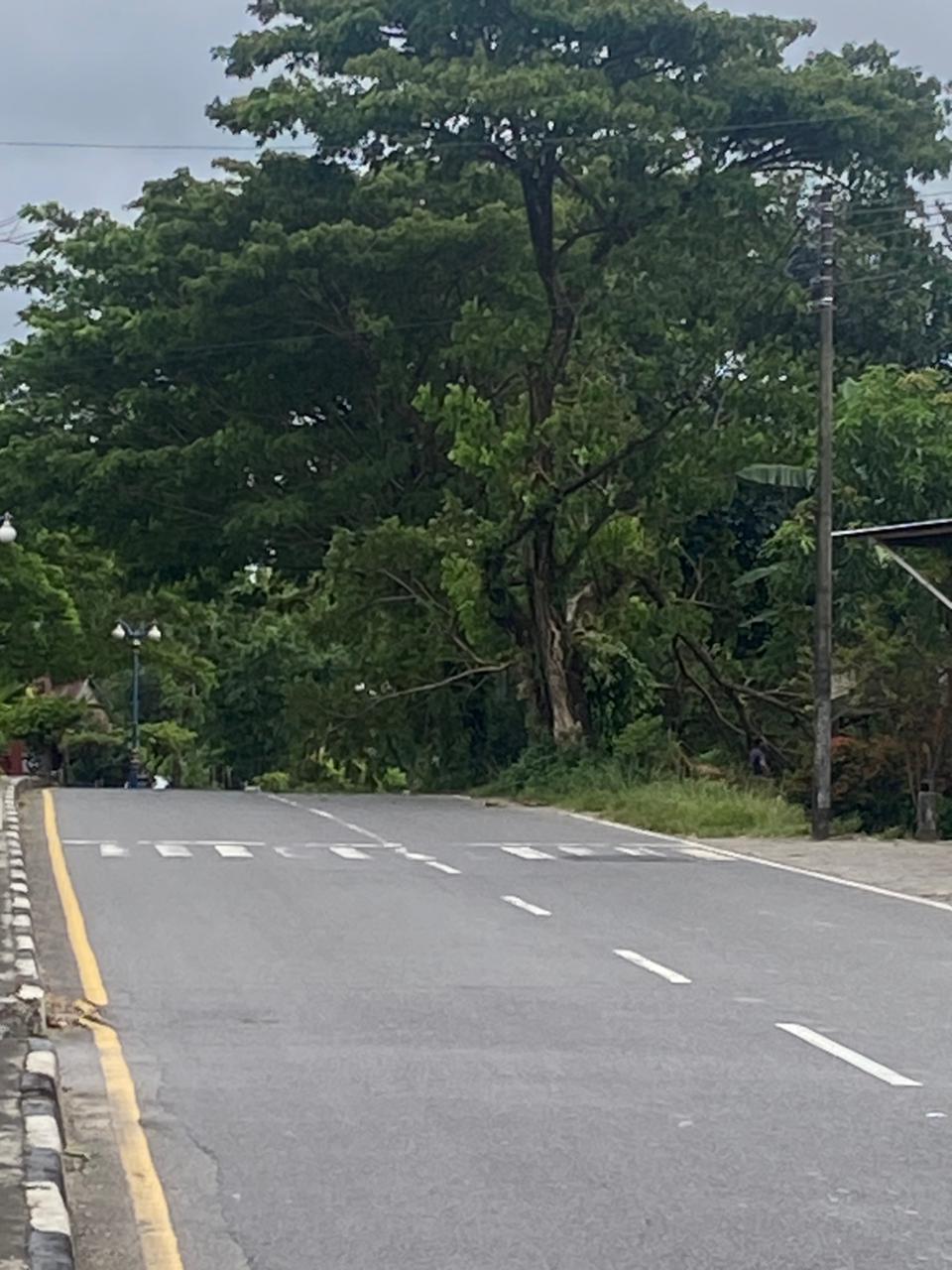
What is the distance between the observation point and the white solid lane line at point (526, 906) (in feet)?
63.0

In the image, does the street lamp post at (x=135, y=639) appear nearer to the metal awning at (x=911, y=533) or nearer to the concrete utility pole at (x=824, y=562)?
the concrete utility pole at (x=824, y=562)

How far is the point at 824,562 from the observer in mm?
30000

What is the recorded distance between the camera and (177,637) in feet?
242

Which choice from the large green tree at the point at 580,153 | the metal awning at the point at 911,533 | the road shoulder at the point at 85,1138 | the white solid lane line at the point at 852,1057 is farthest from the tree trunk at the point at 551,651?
the white solid lane line at the point at 852,1057

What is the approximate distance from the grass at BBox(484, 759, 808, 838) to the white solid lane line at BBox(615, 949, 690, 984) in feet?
46.9

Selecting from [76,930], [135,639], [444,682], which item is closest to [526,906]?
[76,930]

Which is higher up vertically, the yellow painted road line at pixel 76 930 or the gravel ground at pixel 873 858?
the gravel ground at pixel 873 858

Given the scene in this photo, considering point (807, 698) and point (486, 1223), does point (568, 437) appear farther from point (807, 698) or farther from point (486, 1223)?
point (486, 1223)

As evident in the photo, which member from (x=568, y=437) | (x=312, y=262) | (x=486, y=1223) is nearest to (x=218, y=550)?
(x=312, y=262)

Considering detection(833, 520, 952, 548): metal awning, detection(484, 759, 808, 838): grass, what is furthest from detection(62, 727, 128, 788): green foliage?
detection(833, 520, 952, 548): metal awning

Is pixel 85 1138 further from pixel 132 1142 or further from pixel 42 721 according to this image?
pixel 42 721

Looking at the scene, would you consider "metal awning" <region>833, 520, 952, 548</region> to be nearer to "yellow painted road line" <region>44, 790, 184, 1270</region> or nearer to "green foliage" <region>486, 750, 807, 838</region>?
"green foliage" <region>486, 750, 807, 838</region>

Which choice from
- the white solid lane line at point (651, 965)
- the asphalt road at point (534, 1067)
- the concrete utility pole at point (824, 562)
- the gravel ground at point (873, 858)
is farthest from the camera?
the concrete utility pole at point (824, 562)

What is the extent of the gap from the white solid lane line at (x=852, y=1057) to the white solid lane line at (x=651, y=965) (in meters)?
2.15
